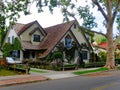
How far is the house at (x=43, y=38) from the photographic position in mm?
41750

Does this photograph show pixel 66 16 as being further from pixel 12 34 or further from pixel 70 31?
pixel 12 34

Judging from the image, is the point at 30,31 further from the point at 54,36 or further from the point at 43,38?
the point at 54,36

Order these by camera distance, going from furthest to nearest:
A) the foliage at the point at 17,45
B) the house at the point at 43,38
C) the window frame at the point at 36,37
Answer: the window frame at the point at 36,37 → the foliage at the point at 17,45 → the house at the point at 43,38

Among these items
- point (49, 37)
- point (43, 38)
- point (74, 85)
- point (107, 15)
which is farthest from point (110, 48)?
point (74, 85)

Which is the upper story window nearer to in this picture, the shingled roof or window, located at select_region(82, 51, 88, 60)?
the shingled roof

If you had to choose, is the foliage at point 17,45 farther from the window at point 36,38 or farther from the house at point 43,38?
the window at point 36,38

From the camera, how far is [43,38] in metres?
44.7

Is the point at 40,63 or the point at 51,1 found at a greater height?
the point at 51,1

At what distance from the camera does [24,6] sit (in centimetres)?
2914

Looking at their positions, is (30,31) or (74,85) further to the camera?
(30,31)

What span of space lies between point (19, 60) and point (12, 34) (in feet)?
17.1

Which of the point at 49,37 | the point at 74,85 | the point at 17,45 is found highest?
the point at 49,37

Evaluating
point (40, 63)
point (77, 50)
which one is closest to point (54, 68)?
point (40, 63)

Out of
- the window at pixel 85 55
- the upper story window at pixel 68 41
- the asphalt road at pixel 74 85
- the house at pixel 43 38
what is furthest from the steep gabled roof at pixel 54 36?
the asphalt road at pixel 74 85
